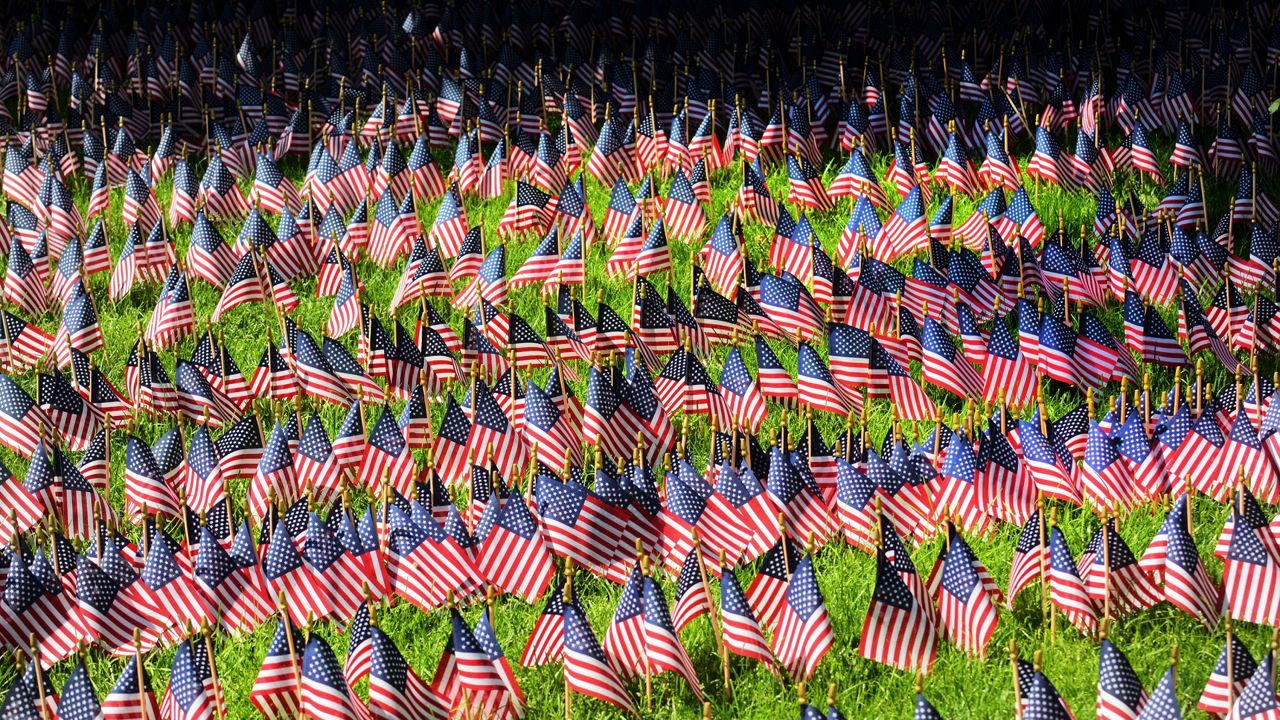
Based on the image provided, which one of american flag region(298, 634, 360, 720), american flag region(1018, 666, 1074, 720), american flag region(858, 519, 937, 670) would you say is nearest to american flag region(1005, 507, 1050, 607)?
american flag region(858, 519, 937, 670)

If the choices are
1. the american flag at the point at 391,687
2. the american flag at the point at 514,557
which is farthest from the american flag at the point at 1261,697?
the american flag at the point at 514,557

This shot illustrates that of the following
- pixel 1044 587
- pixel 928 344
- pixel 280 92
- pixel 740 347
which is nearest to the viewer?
pixel 1044 587

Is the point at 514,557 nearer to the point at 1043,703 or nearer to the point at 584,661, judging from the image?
the point at 584,661

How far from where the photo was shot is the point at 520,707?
315 inches

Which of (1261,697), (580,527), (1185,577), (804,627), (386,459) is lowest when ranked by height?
(386,459)

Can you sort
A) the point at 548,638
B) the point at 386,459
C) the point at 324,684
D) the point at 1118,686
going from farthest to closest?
1. the point at 386,459
2. the point at 548,638
3. the point at 324,684
4. the point at 1118,686

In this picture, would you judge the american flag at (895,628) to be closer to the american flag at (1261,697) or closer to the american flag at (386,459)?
the american flag at (1261,697)

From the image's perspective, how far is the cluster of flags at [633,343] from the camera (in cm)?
→ 832

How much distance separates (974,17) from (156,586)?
1266 centimetres

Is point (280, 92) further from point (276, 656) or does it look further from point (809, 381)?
point (276, 656)

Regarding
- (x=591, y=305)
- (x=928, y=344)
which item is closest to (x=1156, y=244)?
(x=928, y=344)

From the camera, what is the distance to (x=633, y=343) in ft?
39.4

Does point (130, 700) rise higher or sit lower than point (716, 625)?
lower

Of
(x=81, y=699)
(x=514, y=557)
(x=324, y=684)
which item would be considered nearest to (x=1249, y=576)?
(x=514, y=557)
